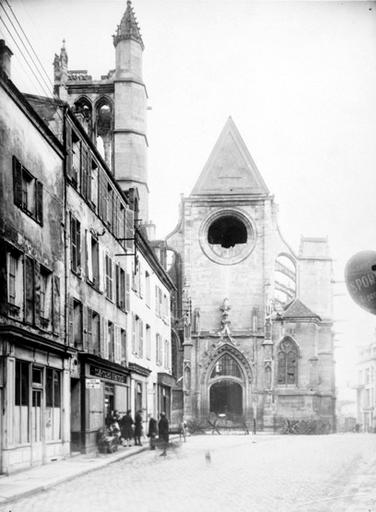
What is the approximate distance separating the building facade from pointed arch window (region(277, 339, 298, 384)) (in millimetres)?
30214

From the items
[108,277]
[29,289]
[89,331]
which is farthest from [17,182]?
[108,277]

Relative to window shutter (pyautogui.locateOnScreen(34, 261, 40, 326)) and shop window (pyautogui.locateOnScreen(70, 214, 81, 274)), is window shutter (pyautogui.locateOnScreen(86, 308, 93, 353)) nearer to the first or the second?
shop window (pyautogui.locateOnScreen(70, 214, 81, 274))

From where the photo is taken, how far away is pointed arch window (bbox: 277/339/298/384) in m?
51.1

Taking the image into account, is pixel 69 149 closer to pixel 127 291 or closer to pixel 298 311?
pixel 127 291

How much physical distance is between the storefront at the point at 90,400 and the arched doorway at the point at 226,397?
79.9 feet

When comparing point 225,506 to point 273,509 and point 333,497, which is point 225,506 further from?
point 333,497

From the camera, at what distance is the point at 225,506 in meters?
12.9

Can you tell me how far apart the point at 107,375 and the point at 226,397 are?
25.7m

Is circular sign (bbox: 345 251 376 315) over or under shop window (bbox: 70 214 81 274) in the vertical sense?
under

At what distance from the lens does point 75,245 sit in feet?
77.6

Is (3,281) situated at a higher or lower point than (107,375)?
higher

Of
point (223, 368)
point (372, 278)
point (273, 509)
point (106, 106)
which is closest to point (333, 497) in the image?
point (273, 509)

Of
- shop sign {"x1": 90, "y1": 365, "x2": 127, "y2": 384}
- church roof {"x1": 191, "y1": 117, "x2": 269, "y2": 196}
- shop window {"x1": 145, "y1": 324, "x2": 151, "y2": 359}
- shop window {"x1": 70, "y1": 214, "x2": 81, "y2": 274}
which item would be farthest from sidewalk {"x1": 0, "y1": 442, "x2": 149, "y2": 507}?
church roof {"x1": 191, "y1": 117, "x2": 269, "y2": 196}

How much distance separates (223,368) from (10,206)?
1394 inches
